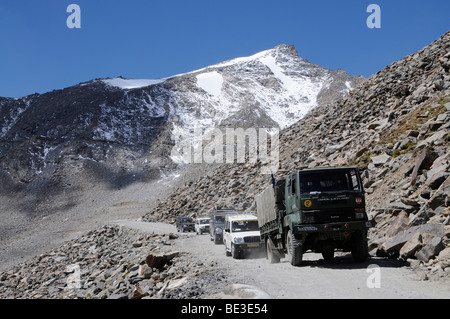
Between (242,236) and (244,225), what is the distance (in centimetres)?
137

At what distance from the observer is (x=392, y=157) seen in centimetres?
2294

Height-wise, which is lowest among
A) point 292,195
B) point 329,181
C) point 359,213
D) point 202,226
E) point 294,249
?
point 202,226

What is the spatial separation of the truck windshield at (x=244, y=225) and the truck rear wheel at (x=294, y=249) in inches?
221

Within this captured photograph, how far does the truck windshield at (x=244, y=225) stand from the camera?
Result: 20.3 meters

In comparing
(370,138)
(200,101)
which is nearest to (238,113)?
(200,101)

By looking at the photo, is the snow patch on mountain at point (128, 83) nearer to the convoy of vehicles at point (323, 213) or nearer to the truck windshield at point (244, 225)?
the truck windshield at point (244, 225)

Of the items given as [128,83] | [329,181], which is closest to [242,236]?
[329,181]

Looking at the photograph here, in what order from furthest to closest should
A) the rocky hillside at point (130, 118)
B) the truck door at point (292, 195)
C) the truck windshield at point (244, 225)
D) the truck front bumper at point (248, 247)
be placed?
the rocky hillside at point (130, 118) < the truck windshield at point (244, 225) < the truck front bumper at point (248, 247) < the truck door at point (292, 195)

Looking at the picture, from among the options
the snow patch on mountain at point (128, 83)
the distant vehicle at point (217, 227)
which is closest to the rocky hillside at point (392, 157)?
the distant vehicle at point (217, 227)

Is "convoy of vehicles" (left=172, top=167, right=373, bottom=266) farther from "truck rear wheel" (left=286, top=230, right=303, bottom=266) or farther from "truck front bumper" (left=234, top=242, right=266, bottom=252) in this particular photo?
"truck front bumper" (left=234, top=242, right=266, bottom=252)

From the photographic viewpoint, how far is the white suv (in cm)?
1897

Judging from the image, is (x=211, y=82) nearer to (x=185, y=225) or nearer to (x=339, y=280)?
(x=185, y=225)
